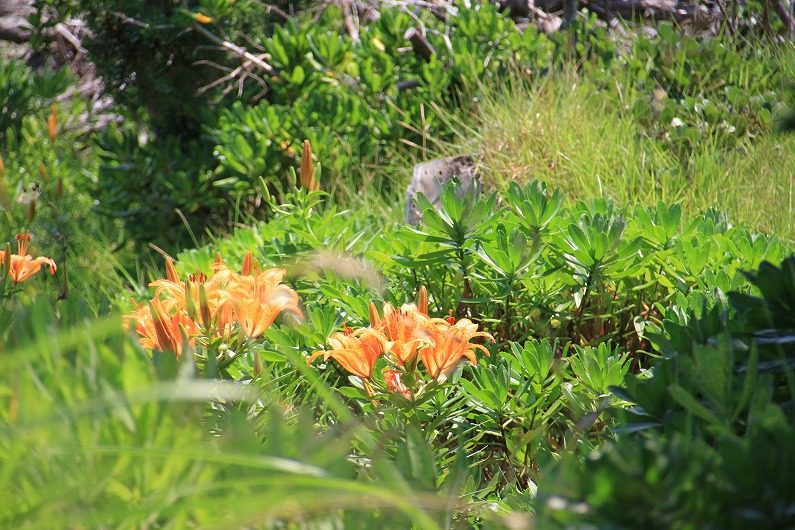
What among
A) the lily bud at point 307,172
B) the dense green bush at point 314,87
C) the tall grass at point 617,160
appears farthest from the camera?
the dense green bush at point 314,87

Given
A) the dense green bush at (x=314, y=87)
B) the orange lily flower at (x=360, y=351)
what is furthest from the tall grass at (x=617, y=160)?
the orange lily flower at (x=360, y=351)

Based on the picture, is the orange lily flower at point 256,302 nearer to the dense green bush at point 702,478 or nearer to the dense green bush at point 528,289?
the dense green bush at point 528,289

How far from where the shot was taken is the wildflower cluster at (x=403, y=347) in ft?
5.40

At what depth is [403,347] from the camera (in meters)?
1.64

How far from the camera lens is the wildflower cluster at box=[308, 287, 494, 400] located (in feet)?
5.40

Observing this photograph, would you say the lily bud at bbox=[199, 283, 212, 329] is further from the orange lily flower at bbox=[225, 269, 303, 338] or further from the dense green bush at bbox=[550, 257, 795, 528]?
the dense green bush at bbox=[550, 257, 795, 528]

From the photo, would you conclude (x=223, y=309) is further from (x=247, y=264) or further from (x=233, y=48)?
(x=233, y=48)

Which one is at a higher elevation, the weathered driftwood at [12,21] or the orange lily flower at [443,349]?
the orange lily flower at [443,349]

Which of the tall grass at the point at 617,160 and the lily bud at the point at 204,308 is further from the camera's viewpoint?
the tall grass at the point at 617,160

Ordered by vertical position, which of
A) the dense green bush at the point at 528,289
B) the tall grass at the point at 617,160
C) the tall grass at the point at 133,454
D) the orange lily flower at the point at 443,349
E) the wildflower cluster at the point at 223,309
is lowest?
the tall grass at the point at 617,160

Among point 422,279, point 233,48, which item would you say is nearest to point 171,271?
point 422,279

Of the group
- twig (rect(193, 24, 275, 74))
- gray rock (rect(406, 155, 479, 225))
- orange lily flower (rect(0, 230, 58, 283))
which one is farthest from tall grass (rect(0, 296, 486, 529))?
twig (rect(193, 24, 275, 74))

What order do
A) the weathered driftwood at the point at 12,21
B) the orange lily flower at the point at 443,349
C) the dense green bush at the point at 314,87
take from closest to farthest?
the orange lily flower at the point at 443,349 < the dense green bush at the point at 314,87 < the weathered driftwood at the point at 12,21

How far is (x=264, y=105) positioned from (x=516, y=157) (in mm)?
1513
